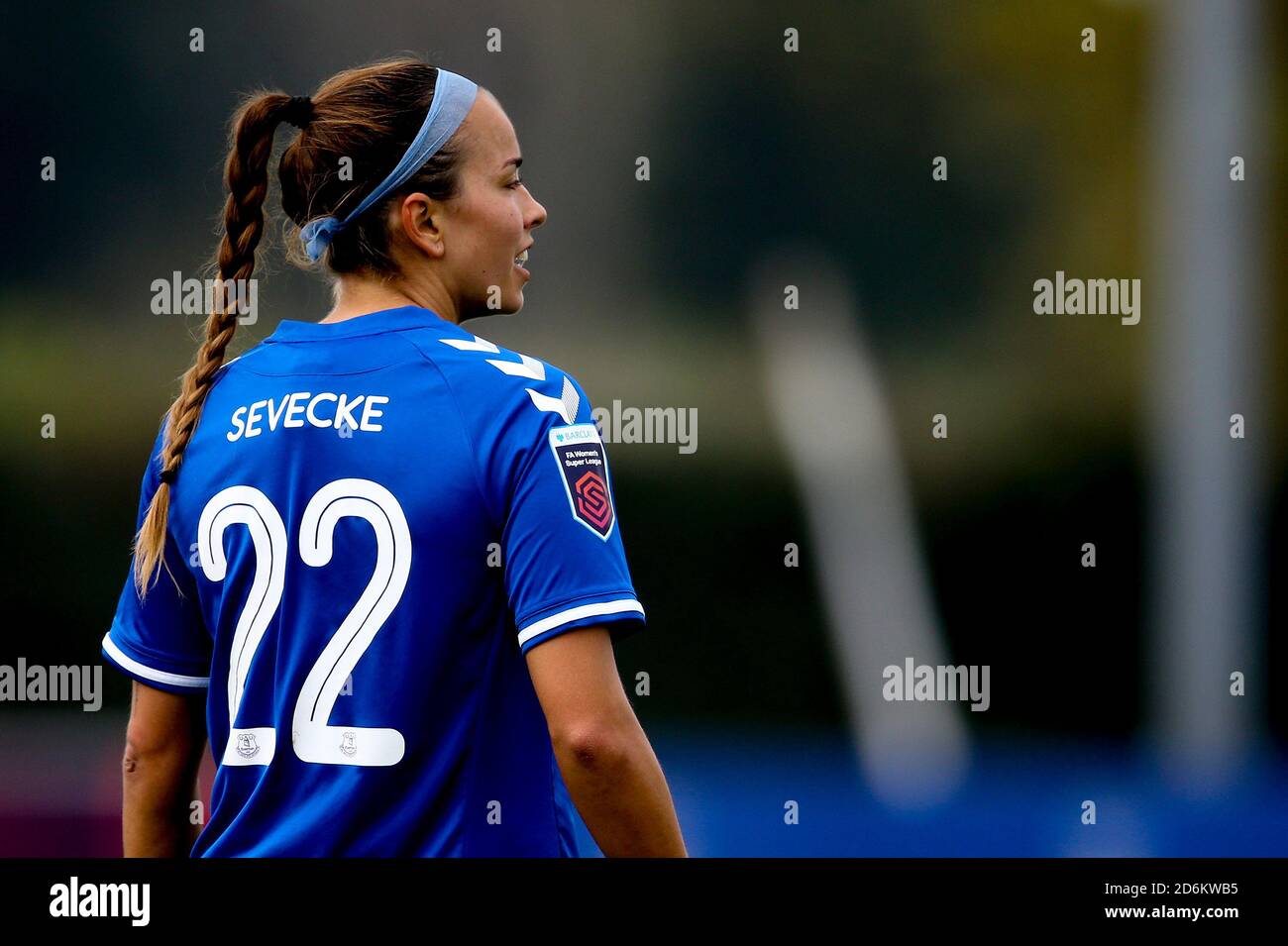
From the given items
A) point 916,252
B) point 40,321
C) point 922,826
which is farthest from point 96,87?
point 922,826

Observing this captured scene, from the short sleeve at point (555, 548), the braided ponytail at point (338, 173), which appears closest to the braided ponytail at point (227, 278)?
the braided ponytail at point (338, 173)

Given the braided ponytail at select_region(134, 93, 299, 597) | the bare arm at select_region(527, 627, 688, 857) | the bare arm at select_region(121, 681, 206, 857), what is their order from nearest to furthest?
the bare arm at select_region(527, 627, 688, 857) < the braided ponytail at select_region(134, 93, 299, 597) < the bare arm at select_region(121, 681, 206, 857)

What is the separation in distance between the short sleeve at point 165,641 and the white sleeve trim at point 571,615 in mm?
447

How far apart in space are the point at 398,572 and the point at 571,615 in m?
0.19

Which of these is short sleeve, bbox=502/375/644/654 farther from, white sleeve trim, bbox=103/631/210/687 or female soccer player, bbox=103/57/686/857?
white sleeve trim, bbox=103/631/210/687

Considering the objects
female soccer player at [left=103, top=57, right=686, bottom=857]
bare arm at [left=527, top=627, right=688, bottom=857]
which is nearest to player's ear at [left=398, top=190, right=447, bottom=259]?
female soccer player at [left=103, top=57, right=686, bottom=857]

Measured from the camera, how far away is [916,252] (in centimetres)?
762

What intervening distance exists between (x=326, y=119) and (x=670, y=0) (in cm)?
610

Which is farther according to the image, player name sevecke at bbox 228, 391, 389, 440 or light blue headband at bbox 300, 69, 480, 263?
light blue headband at bbox 300, 69, 480, 263

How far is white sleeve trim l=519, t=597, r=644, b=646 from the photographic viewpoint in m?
1.51

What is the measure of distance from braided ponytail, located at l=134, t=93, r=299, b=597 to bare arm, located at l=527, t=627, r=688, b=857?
468mm

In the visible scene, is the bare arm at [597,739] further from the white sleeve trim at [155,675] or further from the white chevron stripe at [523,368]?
the white sleeve trim at [155,675]

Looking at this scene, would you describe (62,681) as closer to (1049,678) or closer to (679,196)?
(679,196)

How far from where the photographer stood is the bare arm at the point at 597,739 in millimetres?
1509
